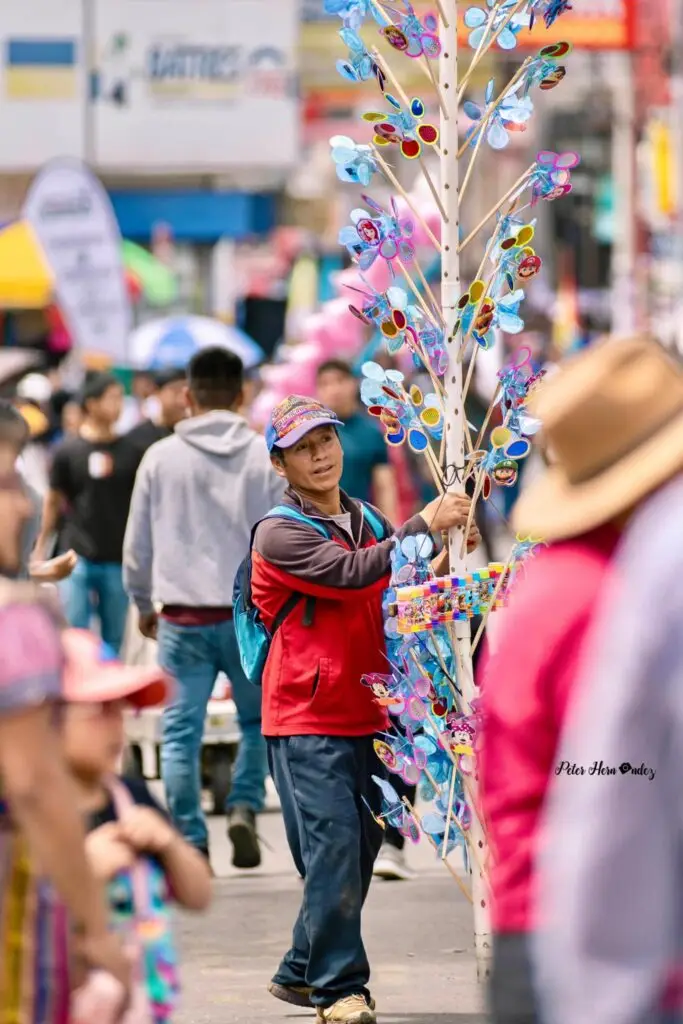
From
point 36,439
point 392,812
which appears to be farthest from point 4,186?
point 392,812

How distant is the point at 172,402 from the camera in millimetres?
10984

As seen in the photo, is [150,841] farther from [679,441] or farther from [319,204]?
[319,204]

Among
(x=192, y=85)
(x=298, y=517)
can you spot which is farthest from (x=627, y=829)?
(x=192, y=85)

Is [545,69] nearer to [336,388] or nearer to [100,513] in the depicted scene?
[336,388]

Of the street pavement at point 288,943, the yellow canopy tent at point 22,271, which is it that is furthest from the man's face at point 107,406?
the yellow canopy tent at point 22,271

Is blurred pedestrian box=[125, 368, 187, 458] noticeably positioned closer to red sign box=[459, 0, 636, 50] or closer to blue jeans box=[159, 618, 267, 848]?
blue jeans box=[159, 618, 267, 848]

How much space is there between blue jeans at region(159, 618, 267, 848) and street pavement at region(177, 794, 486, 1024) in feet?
1.18

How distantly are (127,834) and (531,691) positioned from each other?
804mm

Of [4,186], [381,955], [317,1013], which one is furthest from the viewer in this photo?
[4,186]

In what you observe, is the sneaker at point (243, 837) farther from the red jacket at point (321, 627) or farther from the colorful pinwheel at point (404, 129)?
the colorful pinwheel at point (404, 129)

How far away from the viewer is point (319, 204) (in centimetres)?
5516

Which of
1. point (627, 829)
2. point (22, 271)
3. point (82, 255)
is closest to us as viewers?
point (627, 829)

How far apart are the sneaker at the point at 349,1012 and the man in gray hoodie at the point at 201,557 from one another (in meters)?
2.32

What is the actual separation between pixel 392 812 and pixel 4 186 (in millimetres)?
28036
